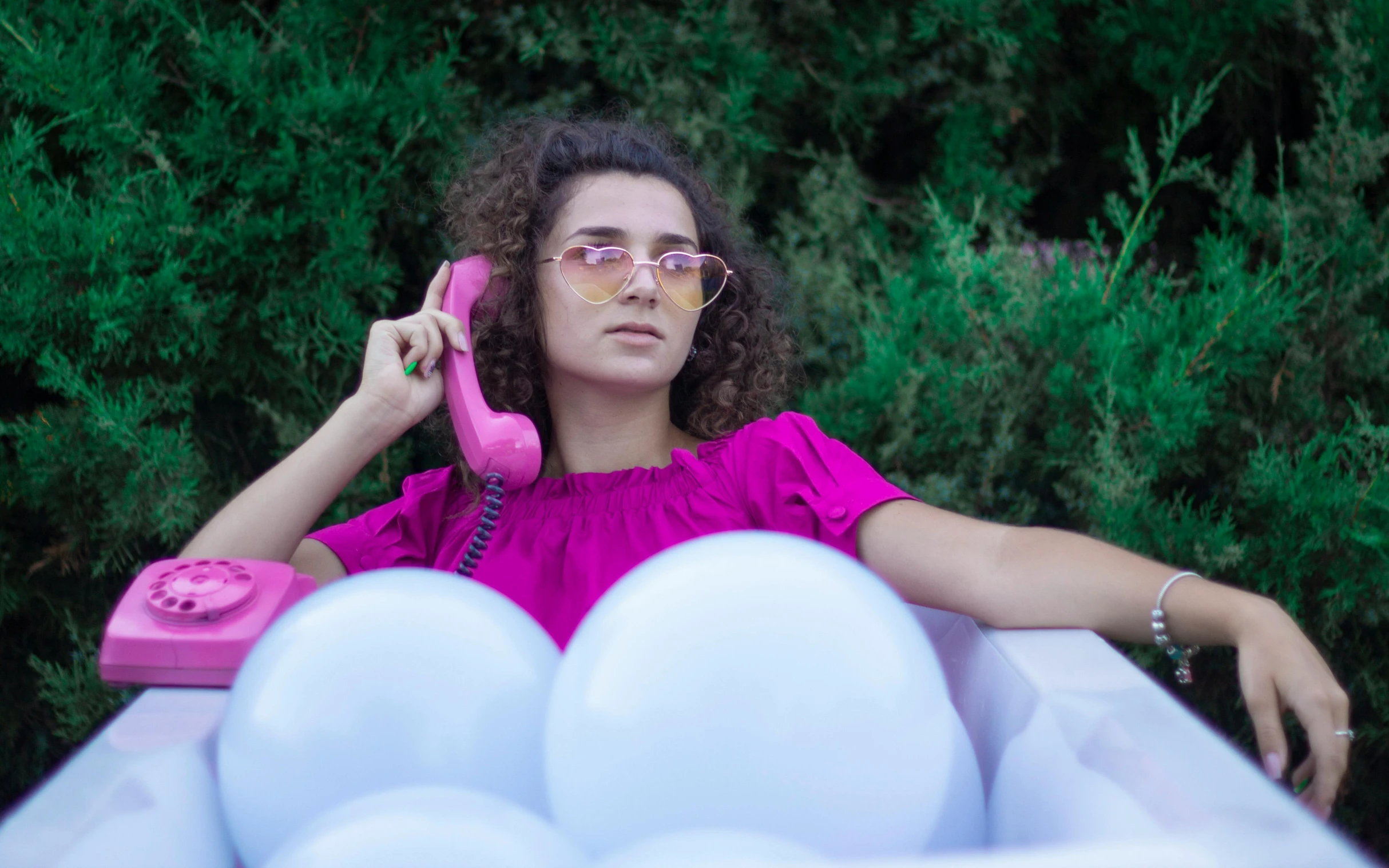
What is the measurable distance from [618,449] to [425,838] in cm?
122

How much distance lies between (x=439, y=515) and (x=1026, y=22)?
2.12 m

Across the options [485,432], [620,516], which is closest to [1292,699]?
[620,516]

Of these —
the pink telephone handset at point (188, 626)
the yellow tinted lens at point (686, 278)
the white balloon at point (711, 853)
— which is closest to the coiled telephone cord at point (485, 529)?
the pink telephone handset at point (188, 626)

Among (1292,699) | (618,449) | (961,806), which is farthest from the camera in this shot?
(618,449)

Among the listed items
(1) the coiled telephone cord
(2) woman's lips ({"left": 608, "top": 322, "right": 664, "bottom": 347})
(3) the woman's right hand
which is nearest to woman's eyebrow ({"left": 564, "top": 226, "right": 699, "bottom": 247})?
(2) woman's lips ({"left": 608, "top": 322, "right": 664, "bottom": 347})

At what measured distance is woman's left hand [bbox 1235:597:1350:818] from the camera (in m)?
1.02

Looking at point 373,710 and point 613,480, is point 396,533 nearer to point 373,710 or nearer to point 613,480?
point 613,480

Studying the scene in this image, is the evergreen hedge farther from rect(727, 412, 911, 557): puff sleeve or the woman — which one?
rect(727, 412, 911, 557): puff sleeve

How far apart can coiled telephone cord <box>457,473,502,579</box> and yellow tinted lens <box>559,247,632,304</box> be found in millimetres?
378

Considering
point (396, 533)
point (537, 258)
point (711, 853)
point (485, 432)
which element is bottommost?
point (396, 533)

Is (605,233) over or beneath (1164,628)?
over

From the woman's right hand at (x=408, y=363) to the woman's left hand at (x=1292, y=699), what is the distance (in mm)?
1310

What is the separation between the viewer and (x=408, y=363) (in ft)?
5.71

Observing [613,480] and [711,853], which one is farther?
[613,480]
